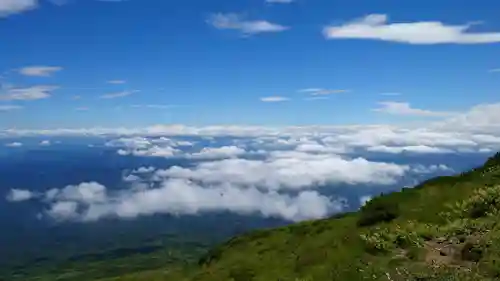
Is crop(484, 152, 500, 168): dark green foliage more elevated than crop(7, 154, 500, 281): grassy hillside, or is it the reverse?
crop(484, 152, 500, 168): dark green foliage

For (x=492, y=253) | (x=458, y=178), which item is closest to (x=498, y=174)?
(x=458, y=178)

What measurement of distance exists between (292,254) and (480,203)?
931cm

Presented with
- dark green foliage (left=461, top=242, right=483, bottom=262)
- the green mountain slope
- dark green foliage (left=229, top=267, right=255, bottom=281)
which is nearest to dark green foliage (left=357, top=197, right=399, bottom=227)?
the green mountain slope

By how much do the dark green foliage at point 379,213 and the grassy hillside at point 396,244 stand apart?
0.19ft

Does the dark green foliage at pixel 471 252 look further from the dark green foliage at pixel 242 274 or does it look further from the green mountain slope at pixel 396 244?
the dark green foliage at pixel 242 274

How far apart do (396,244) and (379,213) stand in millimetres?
7766

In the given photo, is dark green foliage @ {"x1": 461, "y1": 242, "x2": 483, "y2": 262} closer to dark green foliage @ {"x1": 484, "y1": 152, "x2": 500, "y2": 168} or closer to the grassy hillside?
the grassy hillside

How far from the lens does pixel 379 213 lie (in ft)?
102

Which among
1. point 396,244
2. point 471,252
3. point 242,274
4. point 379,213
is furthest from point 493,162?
point 242,274

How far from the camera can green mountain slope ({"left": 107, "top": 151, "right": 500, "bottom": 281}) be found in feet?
63.8

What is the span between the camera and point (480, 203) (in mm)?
25953

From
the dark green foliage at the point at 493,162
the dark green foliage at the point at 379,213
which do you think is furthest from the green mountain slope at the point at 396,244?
the dark green foliage at the point at 493,162

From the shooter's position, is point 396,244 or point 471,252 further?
point 396,244

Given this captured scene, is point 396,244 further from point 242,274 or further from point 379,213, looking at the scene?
Result: point 379,213
